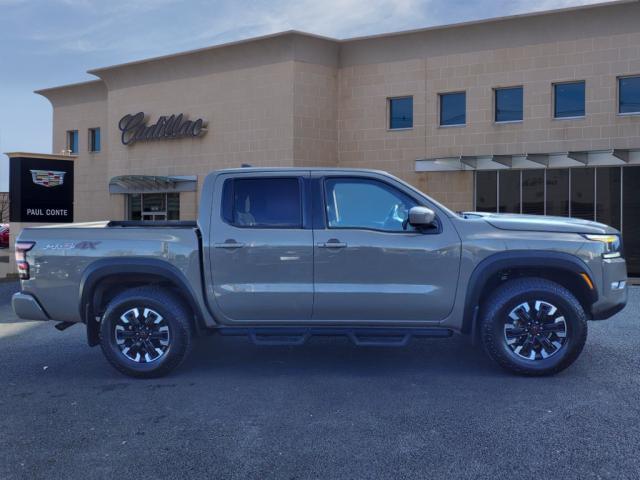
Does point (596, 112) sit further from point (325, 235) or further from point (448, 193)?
point (325, 235)

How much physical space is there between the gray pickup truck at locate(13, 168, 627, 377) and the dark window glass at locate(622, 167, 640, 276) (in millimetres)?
12806

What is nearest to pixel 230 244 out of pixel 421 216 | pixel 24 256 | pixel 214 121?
pixel 421 216

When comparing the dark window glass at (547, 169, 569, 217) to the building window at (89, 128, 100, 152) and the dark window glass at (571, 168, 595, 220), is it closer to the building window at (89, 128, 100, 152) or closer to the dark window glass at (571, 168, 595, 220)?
the dark window glass at (571, 168, 595, 220)

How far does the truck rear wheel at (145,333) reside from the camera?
6102 mm

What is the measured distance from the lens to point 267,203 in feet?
20.5

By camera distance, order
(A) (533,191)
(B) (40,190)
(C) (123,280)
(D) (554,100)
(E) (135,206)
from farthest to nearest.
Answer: (E) (135,206)
(A) (533,191)
(D) (554,100)
(B) (40,190)
(C) (123,280)

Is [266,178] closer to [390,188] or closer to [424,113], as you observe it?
[390,188]

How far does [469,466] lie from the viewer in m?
4.00

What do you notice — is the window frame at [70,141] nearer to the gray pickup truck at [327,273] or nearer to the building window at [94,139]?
the building window at [94,139]

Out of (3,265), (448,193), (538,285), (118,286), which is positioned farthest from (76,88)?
(538,285)

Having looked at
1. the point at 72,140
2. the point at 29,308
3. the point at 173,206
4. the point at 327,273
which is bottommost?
the point at 29,308

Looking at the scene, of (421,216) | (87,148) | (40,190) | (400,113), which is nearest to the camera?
(421,216)

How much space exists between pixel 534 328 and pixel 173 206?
19.9 meters

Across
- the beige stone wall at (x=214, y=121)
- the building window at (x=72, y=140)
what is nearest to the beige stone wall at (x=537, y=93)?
the beige stone wall at (x=214, y=121)
